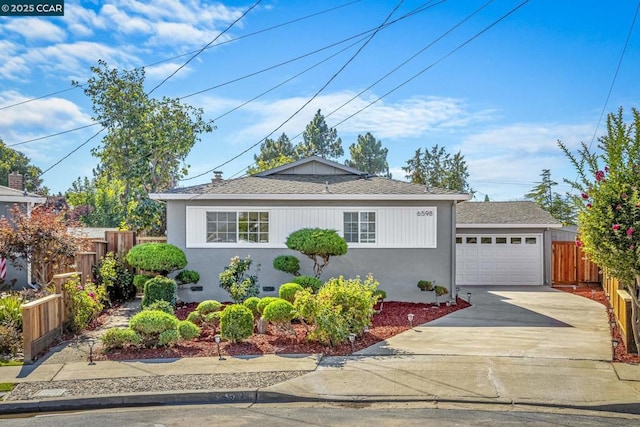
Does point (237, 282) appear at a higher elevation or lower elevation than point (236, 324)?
higher

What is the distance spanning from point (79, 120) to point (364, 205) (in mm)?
11299

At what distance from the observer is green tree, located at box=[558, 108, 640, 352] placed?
8.47 metres

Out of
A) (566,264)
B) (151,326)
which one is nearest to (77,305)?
(151,326)

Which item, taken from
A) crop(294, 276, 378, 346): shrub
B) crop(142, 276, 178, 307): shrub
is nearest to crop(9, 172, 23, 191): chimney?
crop(142, 276, 178, 307): shrub

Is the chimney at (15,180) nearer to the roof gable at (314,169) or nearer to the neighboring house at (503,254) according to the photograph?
the roof gable at (314,169)

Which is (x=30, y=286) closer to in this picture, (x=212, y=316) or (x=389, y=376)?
(x=212, y=316)

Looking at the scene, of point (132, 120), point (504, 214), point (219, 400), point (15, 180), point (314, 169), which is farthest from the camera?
point (132, 120)

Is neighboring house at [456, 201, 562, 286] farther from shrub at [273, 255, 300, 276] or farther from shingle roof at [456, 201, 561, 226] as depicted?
shrub at [273, 255, 300, 276]

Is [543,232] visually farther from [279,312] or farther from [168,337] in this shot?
[168,337]

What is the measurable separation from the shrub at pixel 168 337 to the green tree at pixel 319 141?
39426mm

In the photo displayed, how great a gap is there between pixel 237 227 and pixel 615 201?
31.0 feet

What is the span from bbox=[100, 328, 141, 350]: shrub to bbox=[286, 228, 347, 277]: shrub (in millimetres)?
5088

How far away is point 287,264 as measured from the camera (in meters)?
14.0

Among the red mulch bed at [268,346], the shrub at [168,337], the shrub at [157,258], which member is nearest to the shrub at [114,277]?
the shrub at [157,258]
